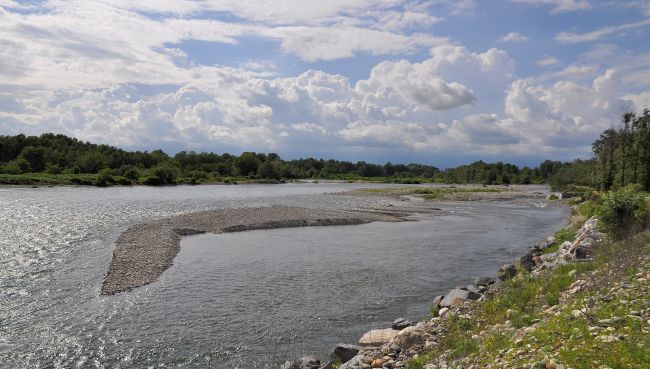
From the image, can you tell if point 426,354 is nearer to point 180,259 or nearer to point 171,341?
point 171,341

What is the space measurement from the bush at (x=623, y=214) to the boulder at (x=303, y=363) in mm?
19430

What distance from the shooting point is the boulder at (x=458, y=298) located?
2008 centimetres

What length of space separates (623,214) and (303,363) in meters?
21.8

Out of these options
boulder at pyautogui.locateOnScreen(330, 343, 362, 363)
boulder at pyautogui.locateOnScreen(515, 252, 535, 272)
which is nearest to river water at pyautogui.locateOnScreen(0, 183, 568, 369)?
boulder at pyautogui.locateOnScreen(330, 343, 362, 363)

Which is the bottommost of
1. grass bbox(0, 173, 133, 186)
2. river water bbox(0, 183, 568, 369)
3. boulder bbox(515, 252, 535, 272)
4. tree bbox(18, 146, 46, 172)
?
river water bbox(0, 183, 568, 369)

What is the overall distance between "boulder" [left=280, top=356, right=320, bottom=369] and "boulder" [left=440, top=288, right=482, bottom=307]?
7.29 meters

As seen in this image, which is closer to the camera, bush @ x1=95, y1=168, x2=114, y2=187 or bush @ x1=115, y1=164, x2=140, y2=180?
bush @ x1=95, y1=168, x2=114, y2=187

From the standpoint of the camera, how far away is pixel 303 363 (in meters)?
15.2

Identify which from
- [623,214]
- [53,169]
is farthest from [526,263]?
[53,169]

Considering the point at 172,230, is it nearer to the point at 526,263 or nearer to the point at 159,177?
the point at 526,263

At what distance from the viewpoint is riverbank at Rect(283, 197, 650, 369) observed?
9820 mm

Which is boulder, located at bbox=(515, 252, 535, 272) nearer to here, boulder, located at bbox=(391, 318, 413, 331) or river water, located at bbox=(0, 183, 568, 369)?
river water, located at bbox=(0, 183, 568, 369)

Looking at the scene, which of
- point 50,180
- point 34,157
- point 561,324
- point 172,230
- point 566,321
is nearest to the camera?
point 561,324

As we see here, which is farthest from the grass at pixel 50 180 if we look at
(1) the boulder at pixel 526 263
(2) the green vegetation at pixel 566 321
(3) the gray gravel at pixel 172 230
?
(2) the green vegetation at pixel 566 321
